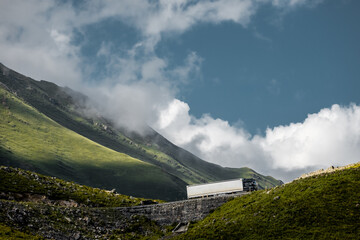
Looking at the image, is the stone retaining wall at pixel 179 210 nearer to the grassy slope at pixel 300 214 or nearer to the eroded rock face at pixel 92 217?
the eroded rock face at pixel 92 217

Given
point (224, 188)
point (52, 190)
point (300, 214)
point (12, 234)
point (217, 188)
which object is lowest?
point (12, 234)

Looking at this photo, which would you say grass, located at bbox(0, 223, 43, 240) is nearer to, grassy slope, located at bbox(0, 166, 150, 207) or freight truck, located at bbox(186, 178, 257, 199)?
grassy slope, located at bbox(0, 166, 150, 207)

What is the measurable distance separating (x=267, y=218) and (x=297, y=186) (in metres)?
9.70

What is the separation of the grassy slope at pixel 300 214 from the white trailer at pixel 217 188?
14.5m

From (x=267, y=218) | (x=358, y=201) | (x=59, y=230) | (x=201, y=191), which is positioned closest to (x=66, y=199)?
(x=59, y=230)

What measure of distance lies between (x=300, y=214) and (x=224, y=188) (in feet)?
99.3

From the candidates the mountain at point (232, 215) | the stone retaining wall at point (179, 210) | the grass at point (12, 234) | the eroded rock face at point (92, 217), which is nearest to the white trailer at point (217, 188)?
the stone retaining wall at point (179, 210)

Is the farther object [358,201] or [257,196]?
[257,196]

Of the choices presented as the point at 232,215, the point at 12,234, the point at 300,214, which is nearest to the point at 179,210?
the point at 232,215

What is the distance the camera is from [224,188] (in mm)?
79812

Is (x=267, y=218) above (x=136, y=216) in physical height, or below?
above

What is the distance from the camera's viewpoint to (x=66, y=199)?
80.2 meters

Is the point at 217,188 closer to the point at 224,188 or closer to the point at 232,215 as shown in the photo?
the point at 224,188

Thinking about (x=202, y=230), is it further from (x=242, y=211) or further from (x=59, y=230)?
(x=59, y=230)
